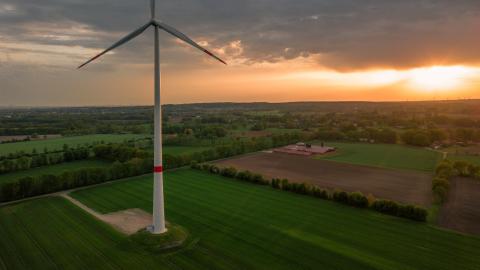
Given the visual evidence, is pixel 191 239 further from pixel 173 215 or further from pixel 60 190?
pixel 60 190

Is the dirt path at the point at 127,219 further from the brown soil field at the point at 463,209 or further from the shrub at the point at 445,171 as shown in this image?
the shrub at the point at 445,171

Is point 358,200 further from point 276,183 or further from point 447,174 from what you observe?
point 447,174

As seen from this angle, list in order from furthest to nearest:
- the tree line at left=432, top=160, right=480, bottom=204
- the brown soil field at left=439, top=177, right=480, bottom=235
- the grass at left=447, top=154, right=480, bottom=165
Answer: the grass at left=447, top=154, right=480, bottom=165, the tree line at left=432, top=160, right=480, bottom=204, the brown soil field at left=439, top=177, right=480, bottom=235

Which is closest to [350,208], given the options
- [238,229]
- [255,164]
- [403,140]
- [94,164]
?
[238,229]

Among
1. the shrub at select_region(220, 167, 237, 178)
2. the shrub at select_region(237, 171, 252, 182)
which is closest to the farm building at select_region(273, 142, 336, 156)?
the shrub at select_region(220, 167, 237, 178)

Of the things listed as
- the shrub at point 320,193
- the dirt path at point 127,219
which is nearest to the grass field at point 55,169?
the dirt path at point 127,219

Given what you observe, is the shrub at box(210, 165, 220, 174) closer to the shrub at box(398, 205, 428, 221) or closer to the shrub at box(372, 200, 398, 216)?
the shrub at box(372, 200, 398, 216)
